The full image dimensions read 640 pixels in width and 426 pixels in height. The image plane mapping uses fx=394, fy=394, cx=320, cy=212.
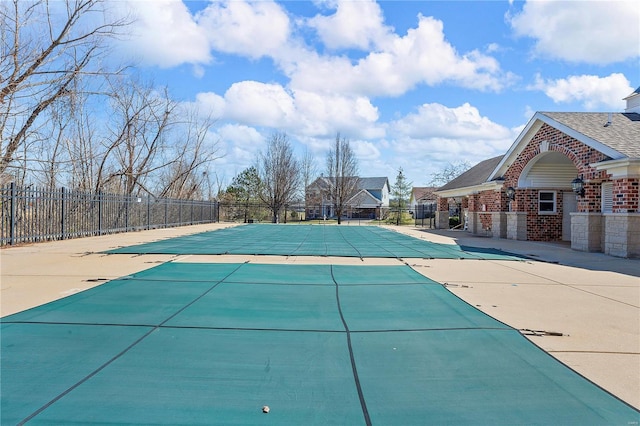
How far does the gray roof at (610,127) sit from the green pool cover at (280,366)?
9.29 m

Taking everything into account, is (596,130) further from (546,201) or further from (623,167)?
(546,201)

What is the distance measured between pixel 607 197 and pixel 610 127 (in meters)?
2.92

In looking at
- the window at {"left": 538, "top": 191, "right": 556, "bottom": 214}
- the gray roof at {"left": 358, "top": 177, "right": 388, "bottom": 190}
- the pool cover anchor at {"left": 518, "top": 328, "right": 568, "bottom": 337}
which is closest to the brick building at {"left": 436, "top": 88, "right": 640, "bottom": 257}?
the window at {"left": 538, "top": 191, "right": 556, "bottom": 214}

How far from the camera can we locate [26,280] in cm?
666

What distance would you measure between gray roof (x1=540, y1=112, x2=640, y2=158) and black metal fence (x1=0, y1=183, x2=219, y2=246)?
17.2m

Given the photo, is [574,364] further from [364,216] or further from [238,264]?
[364,216]

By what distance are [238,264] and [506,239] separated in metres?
12.8

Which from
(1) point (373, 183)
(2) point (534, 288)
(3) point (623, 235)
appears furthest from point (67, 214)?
(1) point (373, 183)

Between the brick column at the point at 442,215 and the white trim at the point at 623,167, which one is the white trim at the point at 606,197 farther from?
the brick column at the point at 442,215

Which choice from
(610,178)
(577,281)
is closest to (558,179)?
(610,178)

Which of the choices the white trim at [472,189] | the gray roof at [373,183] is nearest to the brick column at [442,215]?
the white trim at [472,189]

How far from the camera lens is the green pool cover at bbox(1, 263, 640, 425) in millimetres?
2582

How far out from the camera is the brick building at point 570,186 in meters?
10.7

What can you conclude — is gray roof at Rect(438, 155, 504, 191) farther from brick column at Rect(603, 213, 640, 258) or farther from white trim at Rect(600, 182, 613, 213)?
brick column at Rect(603, 213, 640, 258)
